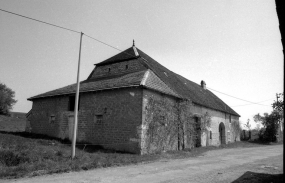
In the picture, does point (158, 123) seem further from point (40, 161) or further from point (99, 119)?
point (40, 161)

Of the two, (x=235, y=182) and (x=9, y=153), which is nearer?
(x=235, y=182)

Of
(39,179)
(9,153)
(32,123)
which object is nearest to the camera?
(39,179)

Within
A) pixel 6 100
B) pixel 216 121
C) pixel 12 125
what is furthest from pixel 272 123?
pixel 6 100

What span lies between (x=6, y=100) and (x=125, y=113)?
164 feet

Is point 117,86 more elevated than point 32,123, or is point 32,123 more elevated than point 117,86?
point 117,86

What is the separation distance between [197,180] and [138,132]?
22.0 ft

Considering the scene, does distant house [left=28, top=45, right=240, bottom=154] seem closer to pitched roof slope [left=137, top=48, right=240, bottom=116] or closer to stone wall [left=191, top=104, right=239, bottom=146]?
stone wall [left=191, top=104, right=239, bottom=146]

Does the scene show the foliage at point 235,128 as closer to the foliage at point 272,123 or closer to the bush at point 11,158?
the foliage at point 272,123

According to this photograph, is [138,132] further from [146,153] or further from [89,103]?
[89,103]

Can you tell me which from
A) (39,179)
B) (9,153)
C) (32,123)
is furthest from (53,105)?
(39,179)

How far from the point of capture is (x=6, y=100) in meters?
50.9

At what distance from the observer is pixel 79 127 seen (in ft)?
51.1

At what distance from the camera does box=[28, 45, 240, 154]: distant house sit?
13.1 metres

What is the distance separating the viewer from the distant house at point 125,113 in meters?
13.1
